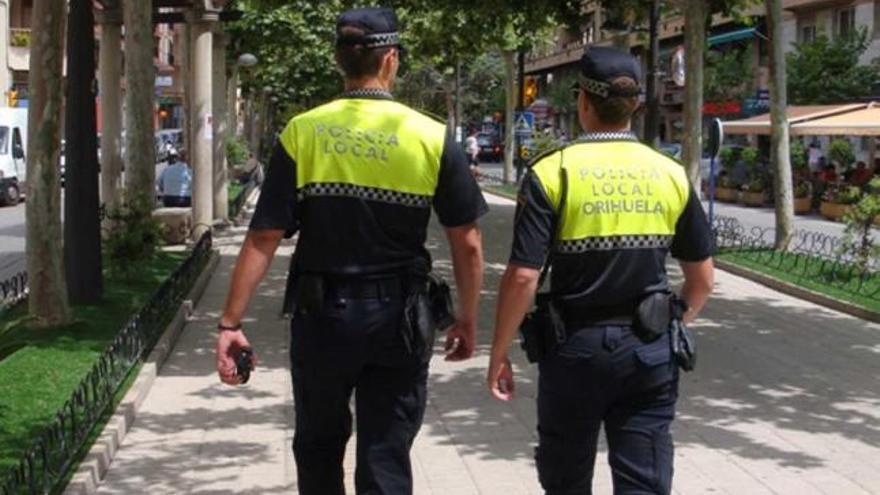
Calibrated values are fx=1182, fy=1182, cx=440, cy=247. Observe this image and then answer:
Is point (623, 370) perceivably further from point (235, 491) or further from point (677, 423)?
point (677, 423)

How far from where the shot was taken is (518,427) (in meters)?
6.98

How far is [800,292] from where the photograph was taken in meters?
13.7

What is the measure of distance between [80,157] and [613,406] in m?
8.24

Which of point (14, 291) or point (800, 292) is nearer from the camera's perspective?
point (14, 291)

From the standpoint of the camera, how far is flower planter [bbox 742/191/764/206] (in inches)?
1221

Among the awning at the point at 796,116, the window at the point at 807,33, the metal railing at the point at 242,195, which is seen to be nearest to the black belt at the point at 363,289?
the metal railing at the point at 242,195

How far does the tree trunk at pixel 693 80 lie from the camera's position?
1747 cm

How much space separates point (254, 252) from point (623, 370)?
1.23m

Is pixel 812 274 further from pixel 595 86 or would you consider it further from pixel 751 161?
pixel 751 161

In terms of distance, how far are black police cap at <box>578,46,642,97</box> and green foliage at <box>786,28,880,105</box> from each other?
3458 centimetres

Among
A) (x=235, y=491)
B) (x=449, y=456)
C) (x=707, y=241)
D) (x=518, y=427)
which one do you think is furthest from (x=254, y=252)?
(x=518, y=427)

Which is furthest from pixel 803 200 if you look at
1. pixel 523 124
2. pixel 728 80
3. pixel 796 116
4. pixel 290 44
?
pixel 728 80

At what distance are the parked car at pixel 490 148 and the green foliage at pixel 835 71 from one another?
2929 cm

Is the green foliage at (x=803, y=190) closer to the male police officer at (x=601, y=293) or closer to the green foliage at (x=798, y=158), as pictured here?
the green foliage at (x=798, y=158)
